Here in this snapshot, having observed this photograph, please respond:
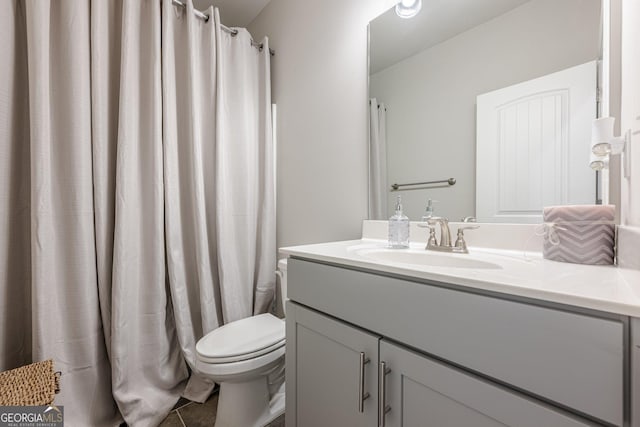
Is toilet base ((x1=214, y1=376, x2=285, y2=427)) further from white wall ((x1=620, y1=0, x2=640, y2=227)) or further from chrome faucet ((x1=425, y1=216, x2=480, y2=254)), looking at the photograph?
white wall ((x1=620, y1=0, x2=640, y2=227))

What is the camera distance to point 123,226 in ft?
4.25

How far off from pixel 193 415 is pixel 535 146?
195 centimetres

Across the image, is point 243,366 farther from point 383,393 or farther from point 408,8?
point 408,8

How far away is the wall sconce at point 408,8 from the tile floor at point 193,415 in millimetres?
2034

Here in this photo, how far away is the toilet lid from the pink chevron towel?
1.11 m

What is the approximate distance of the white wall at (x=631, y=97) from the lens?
63 cm

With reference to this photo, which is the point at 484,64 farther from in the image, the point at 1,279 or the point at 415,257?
the point at 1,279

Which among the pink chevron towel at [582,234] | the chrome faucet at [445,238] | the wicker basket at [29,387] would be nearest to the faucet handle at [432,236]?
the chrome faucet at [445,238]

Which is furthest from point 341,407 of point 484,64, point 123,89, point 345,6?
point 345,6

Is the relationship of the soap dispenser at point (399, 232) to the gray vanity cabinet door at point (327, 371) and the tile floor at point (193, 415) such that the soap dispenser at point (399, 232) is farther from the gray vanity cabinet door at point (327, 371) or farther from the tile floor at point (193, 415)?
the tile floor at point (193, 415)

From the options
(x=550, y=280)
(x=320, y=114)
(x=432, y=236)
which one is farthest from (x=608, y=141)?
(x=320, y=114)

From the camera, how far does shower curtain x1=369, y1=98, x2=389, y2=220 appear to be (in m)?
1.35

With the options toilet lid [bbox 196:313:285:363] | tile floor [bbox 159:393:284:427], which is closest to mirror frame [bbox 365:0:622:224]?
toilet lid [bbox 196:313:285:363]

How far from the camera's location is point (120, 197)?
1.29 meters
